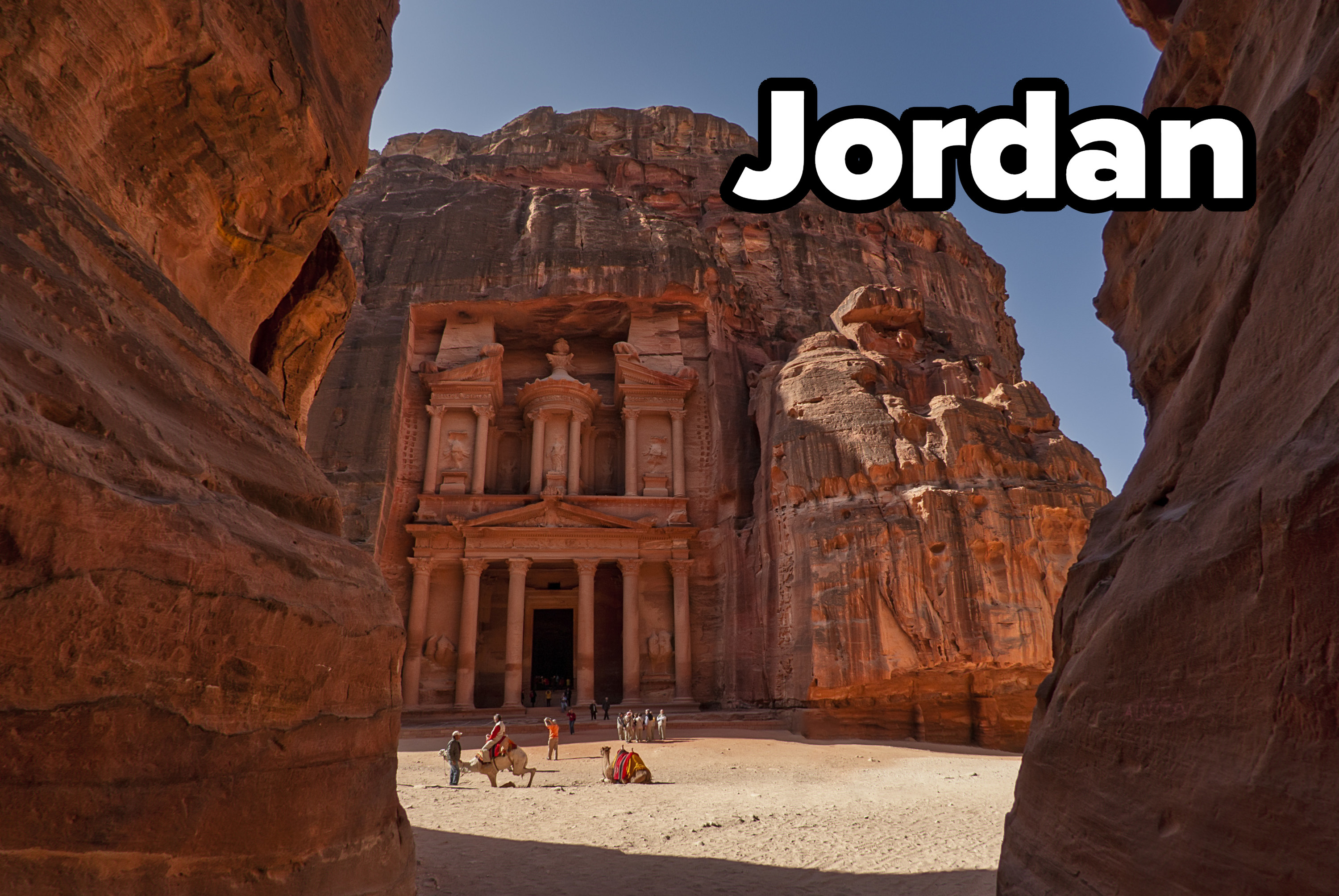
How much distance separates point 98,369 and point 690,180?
144 ft

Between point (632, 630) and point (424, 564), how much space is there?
7270 millimetres

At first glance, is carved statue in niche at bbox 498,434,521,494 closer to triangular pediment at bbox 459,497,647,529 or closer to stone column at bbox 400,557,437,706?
triangular pediment at bbox 459,497,647,529

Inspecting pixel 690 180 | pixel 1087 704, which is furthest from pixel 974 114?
pixel 690 180

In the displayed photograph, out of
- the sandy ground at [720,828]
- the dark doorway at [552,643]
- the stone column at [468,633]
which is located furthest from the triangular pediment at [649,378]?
the sandy ground at [720,828]

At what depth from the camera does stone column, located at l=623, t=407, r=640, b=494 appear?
28625 mm

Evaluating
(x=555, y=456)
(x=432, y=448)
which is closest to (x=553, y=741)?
(x=555, y=456)

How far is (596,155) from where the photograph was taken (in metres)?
45.8

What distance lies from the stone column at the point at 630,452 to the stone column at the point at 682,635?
3361 mm

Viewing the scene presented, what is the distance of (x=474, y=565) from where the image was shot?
26.2m

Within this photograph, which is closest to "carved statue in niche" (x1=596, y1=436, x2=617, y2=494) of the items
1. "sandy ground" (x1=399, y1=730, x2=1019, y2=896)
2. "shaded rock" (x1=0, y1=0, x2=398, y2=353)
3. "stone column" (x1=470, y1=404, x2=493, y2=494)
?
"stone column" (x1=470, y1=404, x2=493, y2=494)

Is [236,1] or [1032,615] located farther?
[1032,615]

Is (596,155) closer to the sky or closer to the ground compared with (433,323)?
closer to the sky

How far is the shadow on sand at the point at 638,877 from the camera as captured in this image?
640 centimetres

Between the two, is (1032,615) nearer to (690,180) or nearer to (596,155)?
(690,180)
